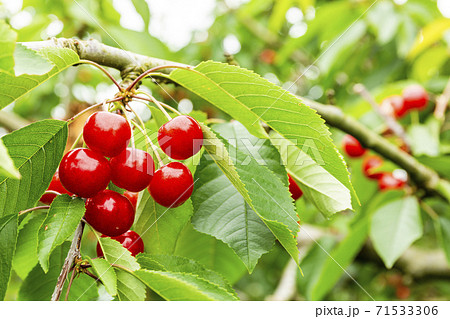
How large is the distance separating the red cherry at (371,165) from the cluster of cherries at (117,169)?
194 cm

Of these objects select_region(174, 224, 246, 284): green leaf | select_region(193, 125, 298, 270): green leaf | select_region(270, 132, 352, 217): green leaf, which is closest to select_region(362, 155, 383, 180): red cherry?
select_region(174, 224, 246, 284): green leaf

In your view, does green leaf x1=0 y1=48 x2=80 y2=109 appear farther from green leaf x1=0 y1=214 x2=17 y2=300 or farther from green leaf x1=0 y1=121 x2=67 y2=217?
green leaf x1=0 y1=214 x2=17 y2=300

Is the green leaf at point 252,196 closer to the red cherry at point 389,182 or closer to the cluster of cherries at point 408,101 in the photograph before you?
the red cherry at point 389,182

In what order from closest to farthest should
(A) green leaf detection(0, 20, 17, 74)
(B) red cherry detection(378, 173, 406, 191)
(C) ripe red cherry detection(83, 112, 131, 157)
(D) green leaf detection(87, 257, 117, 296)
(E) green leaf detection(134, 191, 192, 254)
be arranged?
(A) green leaf detection(0, 20, 17, 74) → (D) green leaf detection(87, 257, 117, 296) → (C) ripe red cherry detection(83, 112, 131, 157) → (E) green leaf detection(134, 191, 192, 254) → (B) red cherry detection(378, 173, 406, 191)

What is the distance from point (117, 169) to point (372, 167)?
2.10 m

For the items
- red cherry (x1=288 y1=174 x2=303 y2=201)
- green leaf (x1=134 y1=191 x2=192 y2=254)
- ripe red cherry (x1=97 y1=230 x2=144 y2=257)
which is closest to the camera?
ripe red cherry (x1=97 y1=230 x2=144 y2=257)

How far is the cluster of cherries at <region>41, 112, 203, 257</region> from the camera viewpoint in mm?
841

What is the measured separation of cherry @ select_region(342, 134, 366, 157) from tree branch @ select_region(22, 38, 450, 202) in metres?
0.48

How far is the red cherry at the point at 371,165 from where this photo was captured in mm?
2604

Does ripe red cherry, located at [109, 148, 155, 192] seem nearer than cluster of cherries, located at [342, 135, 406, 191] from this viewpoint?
Yes

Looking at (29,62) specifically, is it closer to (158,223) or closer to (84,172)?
(84,172)

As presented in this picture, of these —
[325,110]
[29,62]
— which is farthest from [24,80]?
[325,110]

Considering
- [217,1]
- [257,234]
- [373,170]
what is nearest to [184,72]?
[257,234]

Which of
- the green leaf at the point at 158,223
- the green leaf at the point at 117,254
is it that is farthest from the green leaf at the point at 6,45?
the green leaf at the point at 158,223
